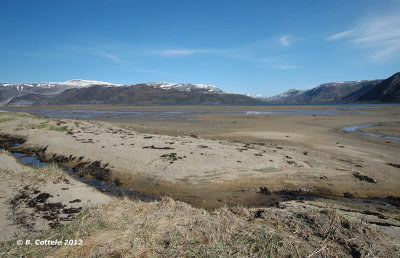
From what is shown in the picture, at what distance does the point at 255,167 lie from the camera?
860 cm

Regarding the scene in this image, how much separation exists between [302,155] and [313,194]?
351 centimetres

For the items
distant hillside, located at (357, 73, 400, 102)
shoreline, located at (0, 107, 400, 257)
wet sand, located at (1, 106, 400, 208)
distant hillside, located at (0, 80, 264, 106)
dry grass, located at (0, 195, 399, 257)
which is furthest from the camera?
distant hillside, located at (0, 80, 264, 106)

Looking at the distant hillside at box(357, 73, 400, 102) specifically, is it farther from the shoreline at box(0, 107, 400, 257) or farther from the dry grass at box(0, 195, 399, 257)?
the dry grass at box(0, 195, 399, 257)

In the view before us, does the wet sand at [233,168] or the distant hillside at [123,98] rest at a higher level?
the distant hillside at [123,98]

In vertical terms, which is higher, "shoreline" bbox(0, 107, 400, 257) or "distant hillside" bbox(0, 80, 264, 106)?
"distant hillside" bbox(0, 80, 264, 106)

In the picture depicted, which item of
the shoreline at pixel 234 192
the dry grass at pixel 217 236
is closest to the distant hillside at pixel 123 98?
the shoreline at pixel 234 192

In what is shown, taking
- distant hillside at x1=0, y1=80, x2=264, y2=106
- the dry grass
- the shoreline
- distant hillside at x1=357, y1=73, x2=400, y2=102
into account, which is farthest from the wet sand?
distant hillside at x1=357, y1=73, x2=400, y2=102

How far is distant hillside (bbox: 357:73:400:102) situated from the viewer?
112 m

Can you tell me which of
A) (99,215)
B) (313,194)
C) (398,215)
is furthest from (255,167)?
(99,215)

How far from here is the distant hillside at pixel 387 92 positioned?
111700 millimetres

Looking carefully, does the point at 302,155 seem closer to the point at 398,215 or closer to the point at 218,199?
the point at 398,215

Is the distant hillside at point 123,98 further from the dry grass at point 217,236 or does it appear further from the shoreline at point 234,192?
the dry grass at point 217,236

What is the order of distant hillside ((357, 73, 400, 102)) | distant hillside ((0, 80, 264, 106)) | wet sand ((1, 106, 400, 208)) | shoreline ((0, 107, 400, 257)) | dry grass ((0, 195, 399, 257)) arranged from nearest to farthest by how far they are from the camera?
dry grass ((0, 195, 399, 257)), shoreline ((0, 107, 400, 257)), wet sand ((1, 106, 400, 208)), distant hillside ((357, 73, 400, 102)), distant hillside ((0, 80, 264, 106))

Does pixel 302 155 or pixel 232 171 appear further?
pixel 302 155
